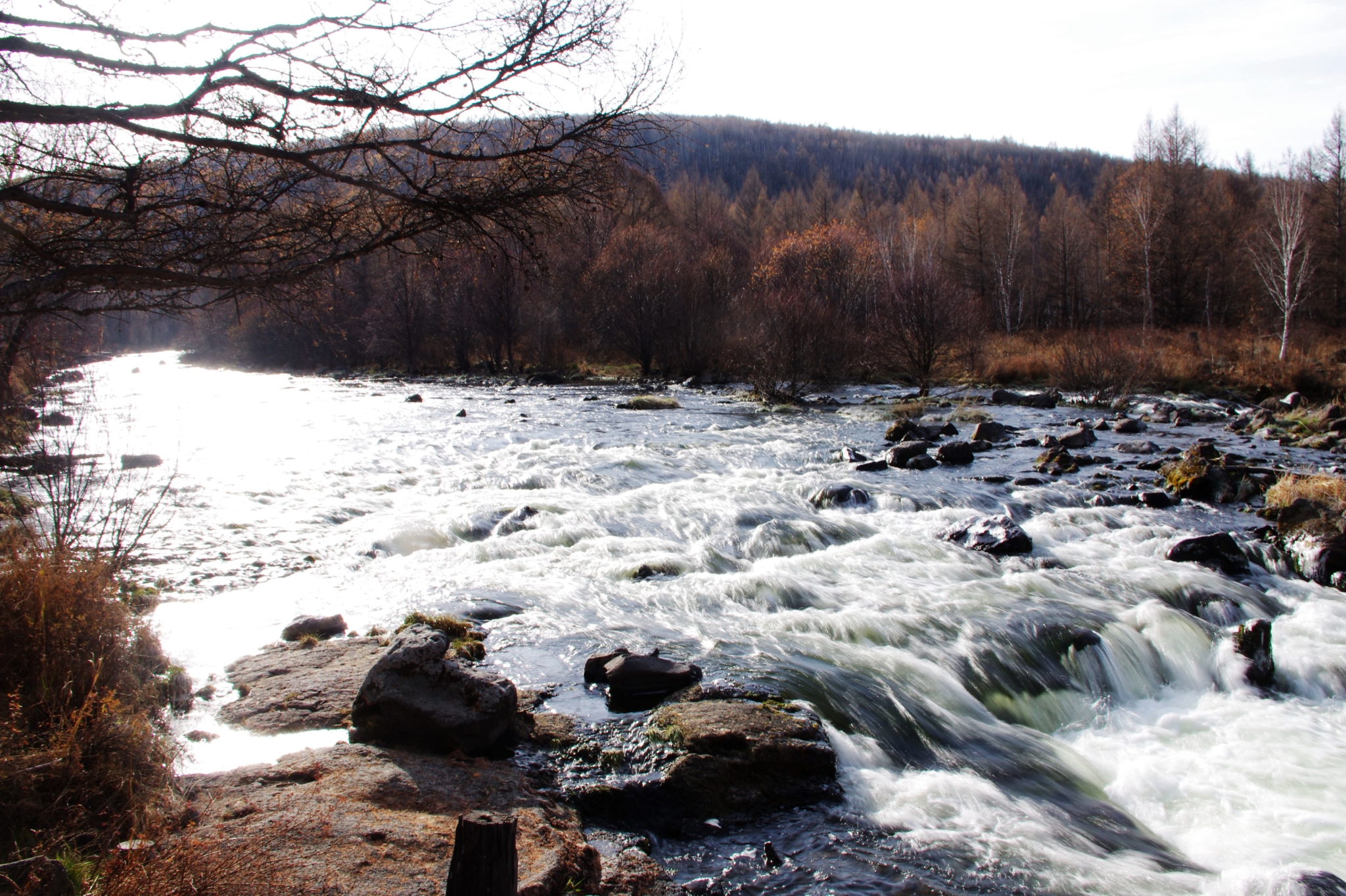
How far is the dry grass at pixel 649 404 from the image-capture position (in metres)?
25.1

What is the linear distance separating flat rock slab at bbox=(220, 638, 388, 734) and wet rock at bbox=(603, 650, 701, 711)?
5.65 ft

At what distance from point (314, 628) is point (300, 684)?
1299mm

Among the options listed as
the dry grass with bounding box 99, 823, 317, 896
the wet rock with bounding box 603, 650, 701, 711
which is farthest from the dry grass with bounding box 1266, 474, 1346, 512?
the dry grass with bounding box 99, 823, 317, 896

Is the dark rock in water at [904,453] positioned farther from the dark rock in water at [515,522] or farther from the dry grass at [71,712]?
the dry grass at [71,712]

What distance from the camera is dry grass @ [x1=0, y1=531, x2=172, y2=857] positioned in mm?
3240

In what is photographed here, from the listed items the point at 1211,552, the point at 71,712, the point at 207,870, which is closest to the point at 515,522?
the point at 71,712

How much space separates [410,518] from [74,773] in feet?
25.6

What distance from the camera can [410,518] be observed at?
36.4 feet

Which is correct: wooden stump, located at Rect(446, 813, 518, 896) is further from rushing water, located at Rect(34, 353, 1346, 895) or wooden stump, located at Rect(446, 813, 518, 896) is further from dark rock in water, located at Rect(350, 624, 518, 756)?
dark rock in water, located at Rect(350, 624, 518, 756)

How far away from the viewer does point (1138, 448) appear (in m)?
16.1

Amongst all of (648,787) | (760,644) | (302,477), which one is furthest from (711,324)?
(648,787)

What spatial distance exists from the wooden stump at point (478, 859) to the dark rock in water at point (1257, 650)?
7.36m

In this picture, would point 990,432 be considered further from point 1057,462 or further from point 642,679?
point 642,679

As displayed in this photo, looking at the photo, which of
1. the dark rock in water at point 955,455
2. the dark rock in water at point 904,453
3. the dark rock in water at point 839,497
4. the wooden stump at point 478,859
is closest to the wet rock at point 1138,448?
the dark rock in water at point 955,455
